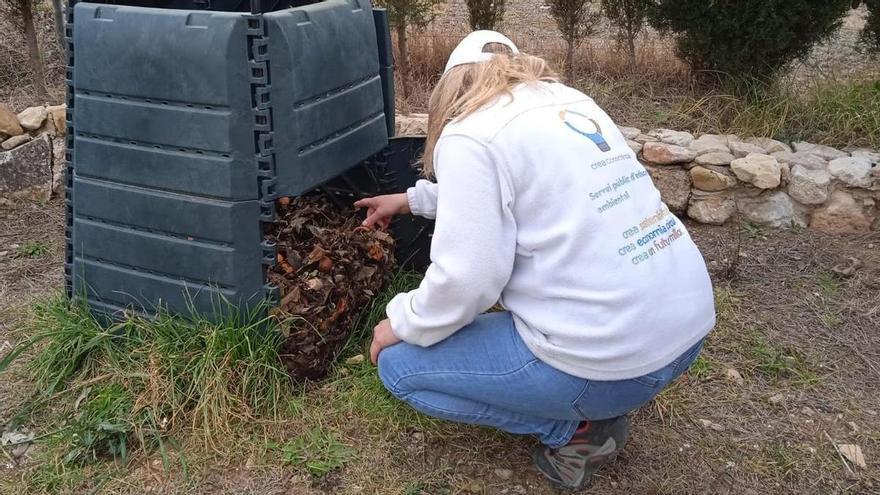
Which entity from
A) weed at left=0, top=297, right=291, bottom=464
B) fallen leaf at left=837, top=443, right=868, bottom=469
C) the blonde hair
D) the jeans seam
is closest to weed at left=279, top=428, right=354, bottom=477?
Answer: weed at left=0, top=297, right=291, bottom=464

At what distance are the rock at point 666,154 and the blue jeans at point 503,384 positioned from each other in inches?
87.9

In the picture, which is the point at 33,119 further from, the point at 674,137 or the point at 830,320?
the point at 830,320

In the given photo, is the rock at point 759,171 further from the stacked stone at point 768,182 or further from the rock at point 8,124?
the rock at point 8,124

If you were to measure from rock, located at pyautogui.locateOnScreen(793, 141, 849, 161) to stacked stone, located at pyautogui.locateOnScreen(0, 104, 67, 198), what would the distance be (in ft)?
13.1

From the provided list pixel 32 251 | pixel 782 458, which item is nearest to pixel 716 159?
pixel 782 458

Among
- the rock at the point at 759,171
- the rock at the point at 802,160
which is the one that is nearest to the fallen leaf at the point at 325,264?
the rock at the point at 759,171

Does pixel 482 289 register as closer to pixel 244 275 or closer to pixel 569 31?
Answer: pixel 244 275

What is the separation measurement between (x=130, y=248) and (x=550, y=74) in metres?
1.40

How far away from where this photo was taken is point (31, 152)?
4527 mm

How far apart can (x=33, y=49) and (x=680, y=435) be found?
15.4 ft

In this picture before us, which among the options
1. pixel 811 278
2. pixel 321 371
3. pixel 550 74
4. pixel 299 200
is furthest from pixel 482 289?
pixel 811 278

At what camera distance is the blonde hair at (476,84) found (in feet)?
6.68

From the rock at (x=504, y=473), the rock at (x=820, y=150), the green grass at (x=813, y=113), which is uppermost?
the green grass at (x=813, y=113)

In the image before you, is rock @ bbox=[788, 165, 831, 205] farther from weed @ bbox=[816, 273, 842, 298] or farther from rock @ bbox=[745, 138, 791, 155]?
weed @ bbox=[816, 273, 842, 298]
